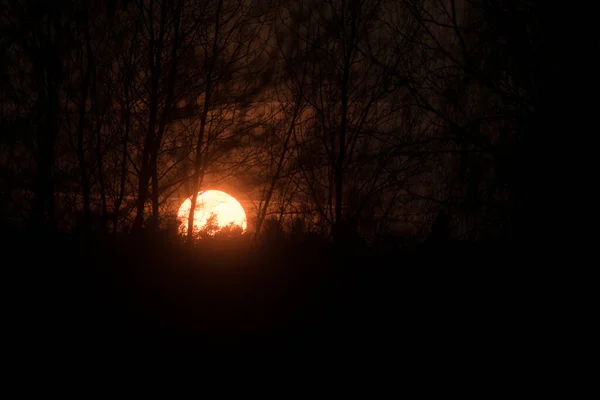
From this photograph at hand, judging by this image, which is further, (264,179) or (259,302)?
(264,179)

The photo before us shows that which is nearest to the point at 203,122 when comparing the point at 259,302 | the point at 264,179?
the point at 264,179

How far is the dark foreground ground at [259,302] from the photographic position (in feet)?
12.1

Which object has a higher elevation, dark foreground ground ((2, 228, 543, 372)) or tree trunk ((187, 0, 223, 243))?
tree trunk ((187, 0, 223, 243))

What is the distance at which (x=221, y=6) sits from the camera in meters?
9.37

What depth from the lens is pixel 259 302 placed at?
4.05m

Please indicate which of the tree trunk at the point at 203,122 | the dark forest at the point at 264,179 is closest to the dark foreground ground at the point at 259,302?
the dark forest at the point at 264,179

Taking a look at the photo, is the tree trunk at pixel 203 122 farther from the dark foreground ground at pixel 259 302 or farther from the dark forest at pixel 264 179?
the dark foreground ground at pixel 259 302

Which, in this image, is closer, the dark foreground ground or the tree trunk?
the dark foreground ground

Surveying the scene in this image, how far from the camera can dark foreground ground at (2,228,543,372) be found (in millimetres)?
3695

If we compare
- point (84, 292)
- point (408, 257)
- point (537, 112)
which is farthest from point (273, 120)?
point (84, 292)

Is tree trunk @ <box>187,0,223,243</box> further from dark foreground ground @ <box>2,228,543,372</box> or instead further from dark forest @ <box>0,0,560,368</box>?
dark foreground ground @ <box>2,228,543,372</box>

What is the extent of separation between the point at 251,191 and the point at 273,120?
4.52 ft

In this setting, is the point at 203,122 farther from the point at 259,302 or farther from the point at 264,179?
the point at 259,302

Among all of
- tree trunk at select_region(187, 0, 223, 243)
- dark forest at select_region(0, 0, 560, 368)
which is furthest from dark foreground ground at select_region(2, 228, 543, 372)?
tree trunk at select_region(187, 0, 223, 243)
